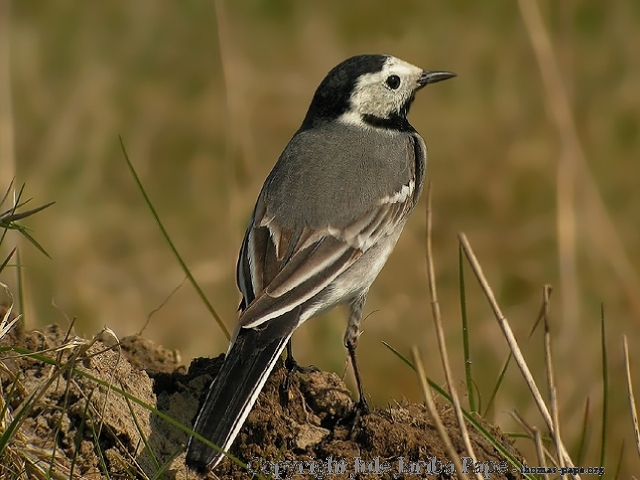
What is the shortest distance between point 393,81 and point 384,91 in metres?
0.10

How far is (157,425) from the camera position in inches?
172

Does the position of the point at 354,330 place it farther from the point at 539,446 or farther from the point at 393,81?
the point at 539,446

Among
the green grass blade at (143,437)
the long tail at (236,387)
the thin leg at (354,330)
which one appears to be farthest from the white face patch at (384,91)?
the green grass blade at (143,437)

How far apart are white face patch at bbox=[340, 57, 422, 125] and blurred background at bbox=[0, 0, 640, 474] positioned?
37.2 inches

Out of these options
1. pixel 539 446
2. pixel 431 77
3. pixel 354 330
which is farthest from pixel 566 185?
pixel 539 446

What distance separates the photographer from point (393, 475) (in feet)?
13.8

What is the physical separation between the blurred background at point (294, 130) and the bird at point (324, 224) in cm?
99

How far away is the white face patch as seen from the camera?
247 inches

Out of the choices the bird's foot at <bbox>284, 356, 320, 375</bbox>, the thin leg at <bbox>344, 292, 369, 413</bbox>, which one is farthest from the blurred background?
the bird's foot at <bbox>284, 356, 320, 375</bbox>

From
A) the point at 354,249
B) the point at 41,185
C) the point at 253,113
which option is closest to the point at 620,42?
the point at 253,113

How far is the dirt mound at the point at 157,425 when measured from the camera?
401 cm

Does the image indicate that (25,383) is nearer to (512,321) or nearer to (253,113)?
(512,321)

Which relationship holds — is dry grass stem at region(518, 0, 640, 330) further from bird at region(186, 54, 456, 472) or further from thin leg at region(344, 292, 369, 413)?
thin leg at region(344, 292, 369, 413)

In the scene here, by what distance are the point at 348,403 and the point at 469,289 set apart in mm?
5144
